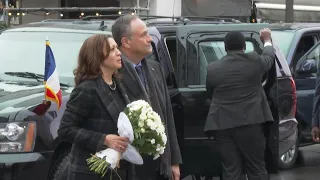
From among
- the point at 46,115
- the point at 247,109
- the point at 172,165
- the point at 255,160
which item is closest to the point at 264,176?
the point at 255,160

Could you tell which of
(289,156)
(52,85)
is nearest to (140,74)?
(52,85)

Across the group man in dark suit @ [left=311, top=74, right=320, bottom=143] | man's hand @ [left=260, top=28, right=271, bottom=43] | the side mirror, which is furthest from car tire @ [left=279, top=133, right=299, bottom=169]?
man in dark suit @ [left=311, top=74, right=320, bottom=143]

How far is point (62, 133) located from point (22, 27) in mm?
3285

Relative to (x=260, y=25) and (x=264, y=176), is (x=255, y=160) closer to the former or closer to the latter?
(x=264, y=176)

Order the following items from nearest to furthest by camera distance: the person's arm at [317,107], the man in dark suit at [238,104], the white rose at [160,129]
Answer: the white rose at [160,129], the person's arm at [317,107], the man in dark suit at [238,104]

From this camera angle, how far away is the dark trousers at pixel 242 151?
5551 mm

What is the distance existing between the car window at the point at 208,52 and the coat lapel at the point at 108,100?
92.7 inches

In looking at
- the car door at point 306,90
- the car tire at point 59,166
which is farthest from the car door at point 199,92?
the car door at point 306,90

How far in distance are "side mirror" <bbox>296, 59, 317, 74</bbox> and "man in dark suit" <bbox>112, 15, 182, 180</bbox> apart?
14.9 feet

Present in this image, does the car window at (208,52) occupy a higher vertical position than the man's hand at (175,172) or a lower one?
higher

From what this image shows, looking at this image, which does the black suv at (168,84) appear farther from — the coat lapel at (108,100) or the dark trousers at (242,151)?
the coat lapel at (108,100)

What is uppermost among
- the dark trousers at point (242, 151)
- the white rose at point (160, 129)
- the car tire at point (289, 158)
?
the white rose at point (160, 129)

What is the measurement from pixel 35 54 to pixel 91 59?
2524 millimetres

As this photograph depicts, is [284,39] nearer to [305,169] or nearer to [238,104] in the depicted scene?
[305,169]
